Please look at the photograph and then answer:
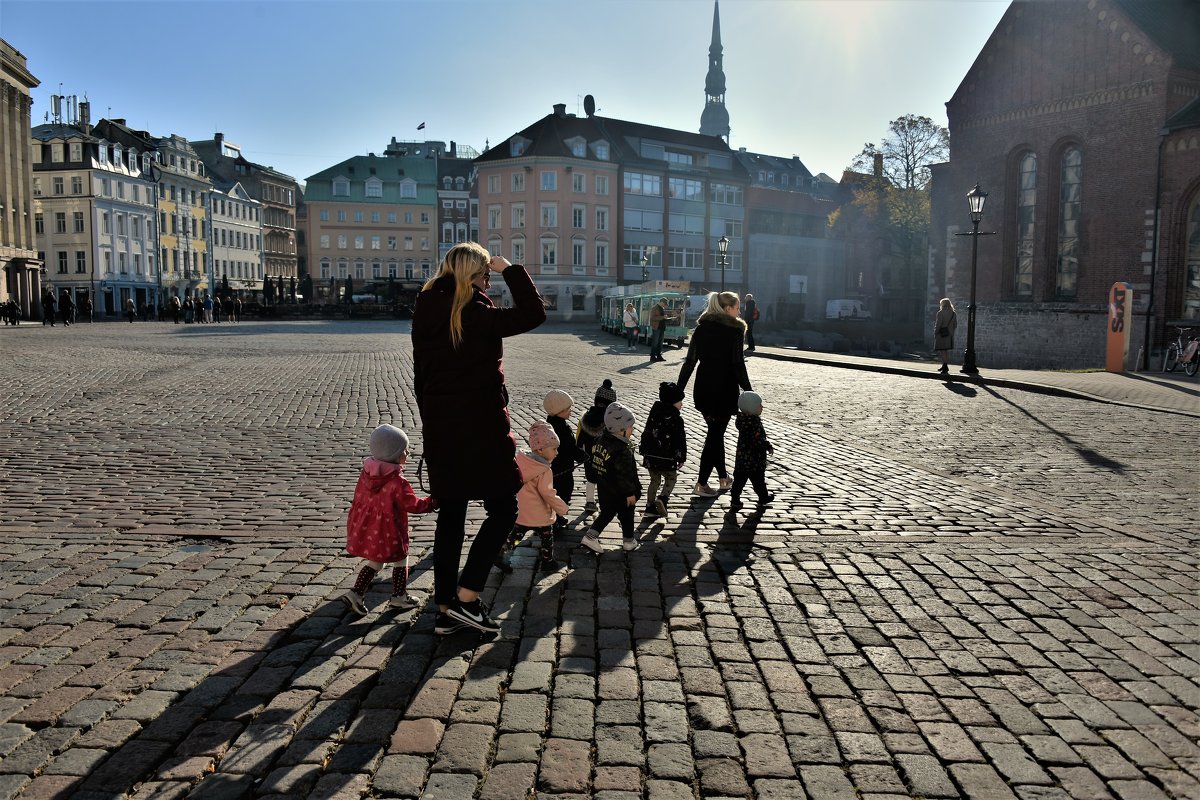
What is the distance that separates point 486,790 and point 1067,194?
122 feet

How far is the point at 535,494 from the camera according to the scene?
555cm

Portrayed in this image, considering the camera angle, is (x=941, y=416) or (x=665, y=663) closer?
(x=665, y=663)

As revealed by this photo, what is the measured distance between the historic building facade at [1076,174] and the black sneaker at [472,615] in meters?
31.1

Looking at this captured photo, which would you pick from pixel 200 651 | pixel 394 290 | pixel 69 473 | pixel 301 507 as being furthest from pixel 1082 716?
pixel 394 290

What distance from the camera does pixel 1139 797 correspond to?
3.05 m

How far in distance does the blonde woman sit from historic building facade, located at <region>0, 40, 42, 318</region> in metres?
61.6

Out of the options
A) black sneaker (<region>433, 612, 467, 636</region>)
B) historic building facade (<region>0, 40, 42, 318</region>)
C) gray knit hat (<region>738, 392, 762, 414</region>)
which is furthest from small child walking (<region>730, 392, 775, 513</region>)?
historic building facade (<region>0, 40, 42, 318</region>)

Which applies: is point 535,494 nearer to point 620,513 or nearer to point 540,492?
point 540,492

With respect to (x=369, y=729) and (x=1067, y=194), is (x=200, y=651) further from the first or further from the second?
(x=1067, y=194)

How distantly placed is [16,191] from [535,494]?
65.8 metres

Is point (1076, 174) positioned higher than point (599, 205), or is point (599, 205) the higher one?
point (599, 205)

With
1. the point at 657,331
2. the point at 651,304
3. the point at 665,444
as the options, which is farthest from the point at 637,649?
the point at 651,304

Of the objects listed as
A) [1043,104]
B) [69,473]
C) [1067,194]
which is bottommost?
[69,473]

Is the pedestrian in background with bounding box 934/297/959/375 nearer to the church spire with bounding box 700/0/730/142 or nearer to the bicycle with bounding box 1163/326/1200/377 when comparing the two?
the bicycle with bounding box 1163/326/1200/377
